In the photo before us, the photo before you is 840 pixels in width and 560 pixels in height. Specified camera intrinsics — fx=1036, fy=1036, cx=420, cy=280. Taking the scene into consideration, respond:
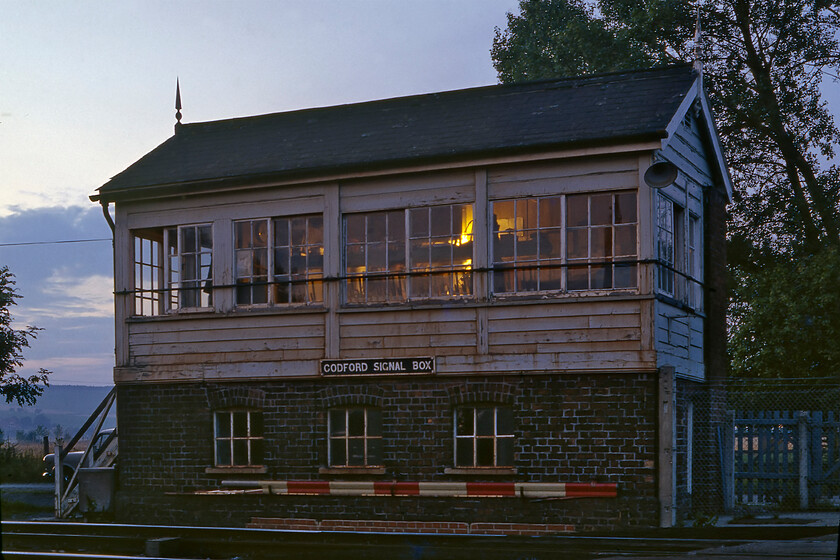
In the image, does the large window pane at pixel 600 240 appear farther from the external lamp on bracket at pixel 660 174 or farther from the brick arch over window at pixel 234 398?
the brick arch over window at pixel 234 398

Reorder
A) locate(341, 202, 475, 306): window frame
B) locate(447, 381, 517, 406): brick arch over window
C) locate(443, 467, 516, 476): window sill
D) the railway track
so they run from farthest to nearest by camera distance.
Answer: locate(341, 202, 475, 306): window frame, locate(447, 381, 517, 406): brick arch over window, locate(443, 467, 516, 476): window sill, the railway track

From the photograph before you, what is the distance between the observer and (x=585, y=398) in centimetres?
1425

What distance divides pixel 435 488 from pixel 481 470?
703 millimetres

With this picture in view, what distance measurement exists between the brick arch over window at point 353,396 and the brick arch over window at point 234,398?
1.17 meters

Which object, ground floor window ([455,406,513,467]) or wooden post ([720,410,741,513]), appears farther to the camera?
wooden post ([720,410,741,513])

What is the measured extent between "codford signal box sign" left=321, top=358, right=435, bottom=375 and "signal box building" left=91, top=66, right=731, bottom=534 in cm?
3

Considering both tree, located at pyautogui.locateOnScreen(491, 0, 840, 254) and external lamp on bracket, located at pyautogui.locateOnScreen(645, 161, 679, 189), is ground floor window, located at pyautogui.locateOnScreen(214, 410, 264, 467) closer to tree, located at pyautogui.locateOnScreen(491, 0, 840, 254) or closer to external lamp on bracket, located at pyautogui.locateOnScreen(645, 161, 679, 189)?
external lamp on bracket, located at pyautogui.locateOnScreen(645, 161, 679, 189)

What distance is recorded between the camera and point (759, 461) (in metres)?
17.1

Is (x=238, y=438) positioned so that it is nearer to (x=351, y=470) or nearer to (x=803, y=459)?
(x=351, y=470)

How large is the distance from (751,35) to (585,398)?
15.8 m

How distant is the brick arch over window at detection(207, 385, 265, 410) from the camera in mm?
16375

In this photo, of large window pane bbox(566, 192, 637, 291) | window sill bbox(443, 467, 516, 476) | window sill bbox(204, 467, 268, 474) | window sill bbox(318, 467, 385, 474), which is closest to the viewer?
large window pane bbox(566, 192, 637, 291)

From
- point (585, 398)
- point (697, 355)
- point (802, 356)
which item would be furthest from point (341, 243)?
point (802, 356)

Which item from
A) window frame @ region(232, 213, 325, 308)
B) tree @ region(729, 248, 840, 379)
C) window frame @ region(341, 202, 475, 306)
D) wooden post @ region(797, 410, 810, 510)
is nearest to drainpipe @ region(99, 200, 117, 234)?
window frame @ region(232, 213, 325, 308)
